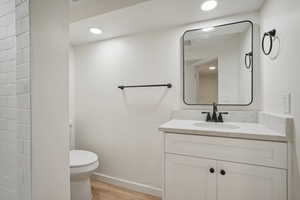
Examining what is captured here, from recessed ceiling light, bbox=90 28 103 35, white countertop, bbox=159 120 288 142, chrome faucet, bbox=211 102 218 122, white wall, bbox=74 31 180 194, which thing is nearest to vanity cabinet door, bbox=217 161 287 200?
white countertop, bbox=159 120 288 142

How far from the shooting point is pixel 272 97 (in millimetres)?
1269

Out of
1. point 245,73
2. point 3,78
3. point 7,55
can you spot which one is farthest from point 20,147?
point 245,73

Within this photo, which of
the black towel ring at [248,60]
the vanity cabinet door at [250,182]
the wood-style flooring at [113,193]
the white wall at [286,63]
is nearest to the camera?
the white wall at [286,63]

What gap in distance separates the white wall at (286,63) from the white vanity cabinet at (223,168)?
11cm

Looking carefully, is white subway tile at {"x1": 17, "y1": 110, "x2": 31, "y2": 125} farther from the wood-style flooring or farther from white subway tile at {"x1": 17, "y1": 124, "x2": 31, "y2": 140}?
the wood-style flooring

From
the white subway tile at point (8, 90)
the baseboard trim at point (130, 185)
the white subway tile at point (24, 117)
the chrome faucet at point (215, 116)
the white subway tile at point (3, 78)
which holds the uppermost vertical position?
the white subway tile at point (3, 78)

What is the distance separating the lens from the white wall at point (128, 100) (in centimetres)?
186

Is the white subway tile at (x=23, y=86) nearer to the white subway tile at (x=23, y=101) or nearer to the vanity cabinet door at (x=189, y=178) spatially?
the white subway tile at (x=23, y=101)

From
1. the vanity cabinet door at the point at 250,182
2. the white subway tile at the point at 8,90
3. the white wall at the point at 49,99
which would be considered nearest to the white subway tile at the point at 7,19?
the white wall at the point at 49,99

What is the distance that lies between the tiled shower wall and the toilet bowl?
0.59 metres

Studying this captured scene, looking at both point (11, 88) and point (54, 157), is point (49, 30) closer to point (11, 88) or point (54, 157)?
point (11, 88)

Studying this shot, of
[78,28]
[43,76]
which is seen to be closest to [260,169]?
[43,76]

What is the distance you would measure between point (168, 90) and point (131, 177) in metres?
1.19

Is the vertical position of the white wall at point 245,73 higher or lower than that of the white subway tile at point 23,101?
higher
